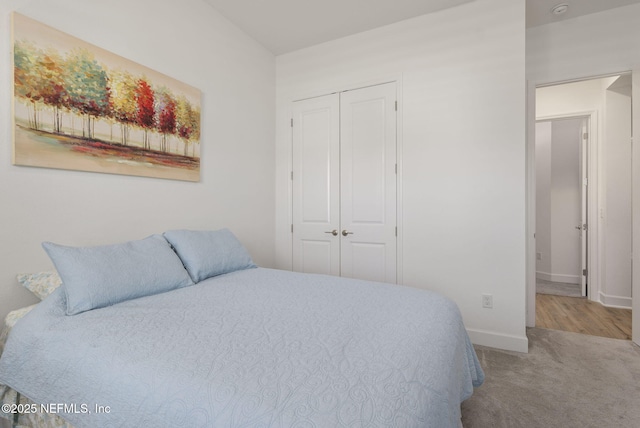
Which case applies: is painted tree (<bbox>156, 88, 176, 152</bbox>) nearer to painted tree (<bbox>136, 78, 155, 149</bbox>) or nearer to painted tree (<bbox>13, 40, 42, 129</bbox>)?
painted tree (<bbox>136, 78, 155, 149</bbox>)

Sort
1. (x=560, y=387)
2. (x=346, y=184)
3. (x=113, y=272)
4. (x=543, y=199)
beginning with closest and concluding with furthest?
(x=113, y=272) < (x=560, y=387) < (x=346, y=184) < (x=543, y=199)

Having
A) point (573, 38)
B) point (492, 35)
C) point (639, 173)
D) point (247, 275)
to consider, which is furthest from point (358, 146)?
point (639, 173)

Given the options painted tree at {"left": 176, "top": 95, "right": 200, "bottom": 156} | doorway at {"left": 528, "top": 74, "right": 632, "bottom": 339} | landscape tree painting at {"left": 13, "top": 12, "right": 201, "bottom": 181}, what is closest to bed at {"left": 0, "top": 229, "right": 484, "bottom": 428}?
landscape tree painting at {"left": 13, "top": 12, "right": 201, "bottom": 181}

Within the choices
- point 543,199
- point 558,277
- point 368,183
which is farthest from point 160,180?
point 558,277

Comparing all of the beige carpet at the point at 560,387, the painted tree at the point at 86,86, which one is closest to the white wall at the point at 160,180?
the painted tree at the point at 86,86

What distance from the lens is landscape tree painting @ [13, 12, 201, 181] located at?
5.04 feet

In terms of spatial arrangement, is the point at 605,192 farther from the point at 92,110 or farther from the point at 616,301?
the point at 92,110

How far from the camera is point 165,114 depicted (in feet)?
7.23

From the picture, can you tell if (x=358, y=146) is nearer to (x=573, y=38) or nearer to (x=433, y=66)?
(x=433, y=66)

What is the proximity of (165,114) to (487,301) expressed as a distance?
300 cm

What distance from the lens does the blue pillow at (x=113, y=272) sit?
4.43 feet

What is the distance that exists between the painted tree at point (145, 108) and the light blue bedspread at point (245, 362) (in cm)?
119

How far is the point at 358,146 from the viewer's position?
3053 mm

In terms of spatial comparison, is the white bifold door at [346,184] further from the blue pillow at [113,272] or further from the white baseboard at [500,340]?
the blue pillow at [113,272]
